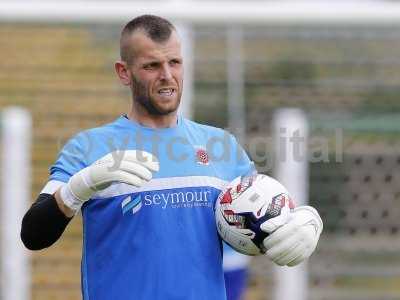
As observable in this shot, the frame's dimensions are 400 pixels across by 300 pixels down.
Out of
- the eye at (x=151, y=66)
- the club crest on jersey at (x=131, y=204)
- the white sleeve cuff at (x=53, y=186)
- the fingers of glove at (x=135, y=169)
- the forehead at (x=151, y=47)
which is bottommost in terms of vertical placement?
the club crest on jersey at (x=131, y=204)

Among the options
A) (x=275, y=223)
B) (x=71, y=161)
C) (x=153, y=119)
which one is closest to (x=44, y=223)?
(x=71, y=161)

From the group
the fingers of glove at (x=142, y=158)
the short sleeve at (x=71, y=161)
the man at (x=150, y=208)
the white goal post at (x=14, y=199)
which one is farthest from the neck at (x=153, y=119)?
the white goal post at (x=14, y=199)

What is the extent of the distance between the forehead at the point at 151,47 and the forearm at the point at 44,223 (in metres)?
0.64

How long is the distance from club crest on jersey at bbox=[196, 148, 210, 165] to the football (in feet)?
0.47

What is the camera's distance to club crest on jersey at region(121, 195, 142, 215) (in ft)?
11.8

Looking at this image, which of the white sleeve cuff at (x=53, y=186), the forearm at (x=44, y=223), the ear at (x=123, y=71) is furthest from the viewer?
the ear at (x=123, y=71)

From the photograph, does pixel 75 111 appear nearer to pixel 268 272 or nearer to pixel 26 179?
pixel 26 179

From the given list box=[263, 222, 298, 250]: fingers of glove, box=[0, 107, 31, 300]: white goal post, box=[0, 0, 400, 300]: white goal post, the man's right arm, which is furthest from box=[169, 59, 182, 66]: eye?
box=[0, 107, 31, 300]: white goal post

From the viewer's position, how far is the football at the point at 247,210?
11.8ft

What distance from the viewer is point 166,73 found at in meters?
3.69

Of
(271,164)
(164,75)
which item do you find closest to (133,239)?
(164,75)

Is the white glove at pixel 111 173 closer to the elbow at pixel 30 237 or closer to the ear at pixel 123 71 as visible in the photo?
the elbow at pixel 30 237

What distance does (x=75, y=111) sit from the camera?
698 cm

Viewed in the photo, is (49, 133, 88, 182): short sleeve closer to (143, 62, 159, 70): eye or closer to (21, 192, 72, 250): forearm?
(21, 192, 72, 250): forearm
